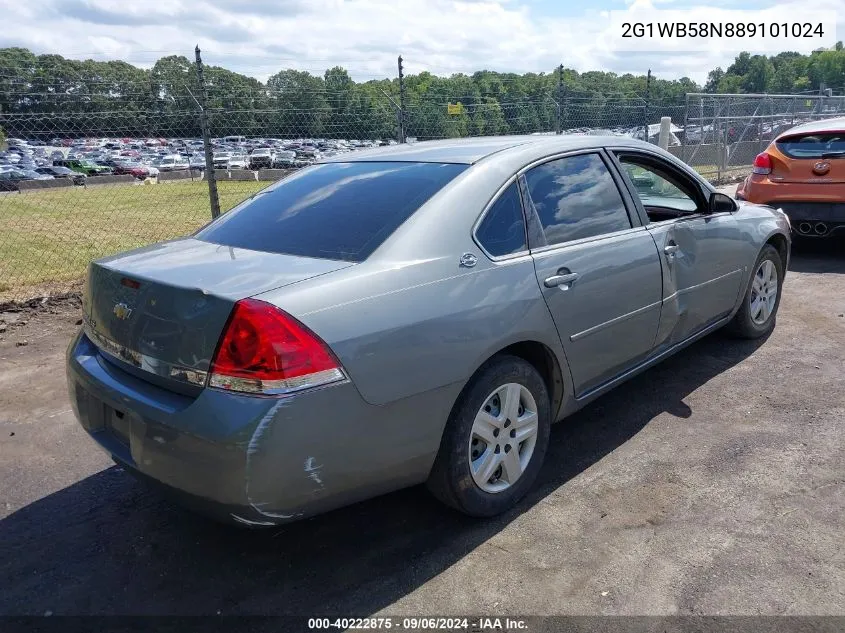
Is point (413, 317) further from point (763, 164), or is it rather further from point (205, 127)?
point (763, 164)

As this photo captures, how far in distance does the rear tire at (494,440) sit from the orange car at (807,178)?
5652 millimetres

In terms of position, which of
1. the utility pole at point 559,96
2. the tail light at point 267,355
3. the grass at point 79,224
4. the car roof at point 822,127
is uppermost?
the utility pole at point 559,96

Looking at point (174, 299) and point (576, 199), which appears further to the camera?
point (576, 199)

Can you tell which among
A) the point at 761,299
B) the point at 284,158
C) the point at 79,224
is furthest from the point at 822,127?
the point at 79,224

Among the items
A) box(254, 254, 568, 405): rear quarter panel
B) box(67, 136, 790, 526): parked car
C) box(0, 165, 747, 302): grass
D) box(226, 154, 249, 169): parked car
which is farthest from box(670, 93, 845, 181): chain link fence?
box(254, 254, 568, 405): rear quarter panel

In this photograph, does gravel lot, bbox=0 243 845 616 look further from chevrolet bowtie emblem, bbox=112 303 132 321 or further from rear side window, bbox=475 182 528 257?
rear side window, bbox=475 182 528 257

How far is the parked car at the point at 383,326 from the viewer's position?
2.36 meters

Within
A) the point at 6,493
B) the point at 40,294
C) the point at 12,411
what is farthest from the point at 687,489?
the point at 40,294

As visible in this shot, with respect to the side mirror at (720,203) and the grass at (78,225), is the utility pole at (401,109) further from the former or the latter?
the side mirror at (720,203)

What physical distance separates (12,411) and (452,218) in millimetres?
3240

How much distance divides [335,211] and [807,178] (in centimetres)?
633

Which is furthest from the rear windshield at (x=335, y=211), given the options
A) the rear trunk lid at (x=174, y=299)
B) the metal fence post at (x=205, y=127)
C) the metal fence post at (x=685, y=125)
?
the metal fence post at (x=685, y=125)

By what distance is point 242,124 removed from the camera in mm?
9062

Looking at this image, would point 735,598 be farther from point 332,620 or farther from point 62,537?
point 62,537
